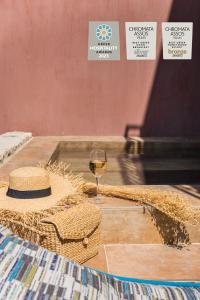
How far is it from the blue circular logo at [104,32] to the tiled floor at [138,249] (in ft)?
22.7

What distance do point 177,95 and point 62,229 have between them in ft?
26.1

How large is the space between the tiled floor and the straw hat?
48cm

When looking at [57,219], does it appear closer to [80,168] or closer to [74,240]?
[74,240]

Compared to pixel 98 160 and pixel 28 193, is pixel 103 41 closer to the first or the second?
pixel 98 160

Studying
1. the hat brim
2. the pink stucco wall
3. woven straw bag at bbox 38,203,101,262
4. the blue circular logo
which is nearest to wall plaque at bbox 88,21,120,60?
the blue circular logo

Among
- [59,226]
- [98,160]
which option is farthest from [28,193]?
[98,160]

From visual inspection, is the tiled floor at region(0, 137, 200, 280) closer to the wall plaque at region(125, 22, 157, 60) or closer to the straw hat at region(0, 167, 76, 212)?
the straw hat at region(0, 167, 76, 212)

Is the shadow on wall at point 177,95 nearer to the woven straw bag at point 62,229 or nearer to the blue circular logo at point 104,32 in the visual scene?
the blue circular logo at point 104,32

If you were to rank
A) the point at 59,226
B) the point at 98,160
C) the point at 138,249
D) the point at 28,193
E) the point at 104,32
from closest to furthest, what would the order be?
the point at 59,226
the point at 28,193
the point at 98,160
the point at 138,249
the point at 104,32

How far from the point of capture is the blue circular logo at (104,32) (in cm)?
958

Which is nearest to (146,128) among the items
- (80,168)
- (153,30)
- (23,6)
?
(153,30)

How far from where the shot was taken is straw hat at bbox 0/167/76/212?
236 centimetres

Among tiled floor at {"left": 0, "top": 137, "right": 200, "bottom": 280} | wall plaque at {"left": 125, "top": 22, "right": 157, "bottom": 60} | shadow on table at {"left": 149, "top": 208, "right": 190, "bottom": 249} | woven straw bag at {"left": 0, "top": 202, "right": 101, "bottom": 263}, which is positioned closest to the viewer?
woven straw bag at {"left": 0, "top": 202, "right": 101, "bottom": 263}

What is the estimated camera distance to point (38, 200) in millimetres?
2410
